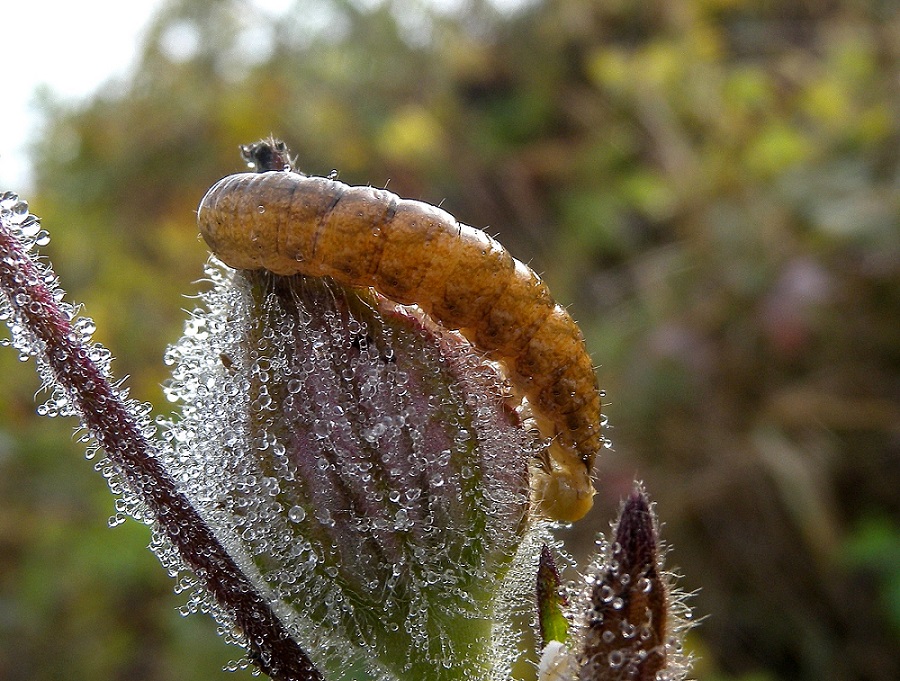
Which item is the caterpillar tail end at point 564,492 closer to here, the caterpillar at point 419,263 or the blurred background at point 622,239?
the caterpillar at point 419,263

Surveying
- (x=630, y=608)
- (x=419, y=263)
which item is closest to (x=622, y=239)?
(x=419, y=263)

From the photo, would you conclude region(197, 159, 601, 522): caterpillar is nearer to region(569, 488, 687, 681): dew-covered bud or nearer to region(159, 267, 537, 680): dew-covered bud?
region(159, 267, 537, 680): dew-covered bud

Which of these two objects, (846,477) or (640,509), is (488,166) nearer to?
(846,477)

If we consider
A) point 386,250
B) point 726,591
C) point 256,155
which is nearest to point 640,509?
point 386,250

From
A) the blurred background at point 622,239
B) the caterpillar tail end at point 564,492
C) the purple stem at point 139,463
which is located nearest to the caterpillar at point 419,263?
the caterpillar tail end at point 564,492

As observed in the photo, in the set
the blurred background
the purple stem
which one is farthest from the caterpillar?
the blurred background

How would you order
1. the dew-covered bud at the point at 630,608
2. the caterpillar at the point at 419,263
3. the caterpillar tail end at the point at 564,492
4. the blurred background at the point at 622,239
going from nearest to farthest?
the dew-covered bud at the point at 630,608 < the caterpillar at the point at 419,263 < the caterpillar tail end at the point at 564,492 < the blurred background at the point at 622,239
